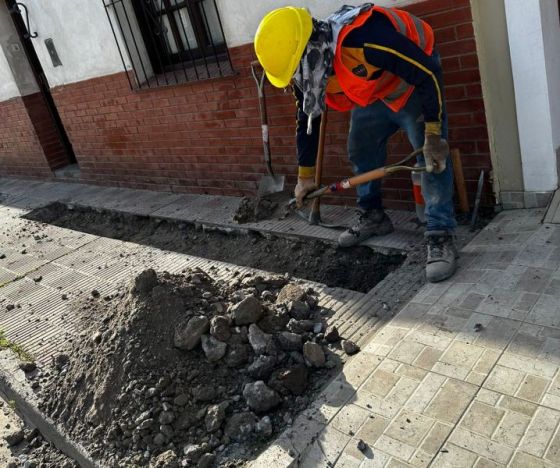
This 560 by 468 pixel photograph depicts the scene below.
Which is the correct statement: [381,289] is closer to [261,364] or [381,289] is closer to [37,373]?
[261,364]

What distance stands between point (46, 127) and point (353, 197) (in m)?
6.20

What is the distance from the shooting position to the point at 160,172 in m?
6.37

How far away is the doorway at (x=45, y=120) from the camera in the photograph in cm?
826

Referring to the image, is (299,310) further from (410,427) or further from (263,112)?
(263,112)

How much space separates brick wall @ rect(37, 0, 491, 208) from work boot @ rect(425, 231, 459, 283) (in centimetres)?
69

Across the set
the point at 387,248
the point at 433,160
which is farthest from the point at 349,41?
the point at 387,248

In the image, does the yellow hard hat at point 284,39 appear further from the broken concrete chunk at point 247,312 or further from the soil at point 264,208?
the soil at point 264,208

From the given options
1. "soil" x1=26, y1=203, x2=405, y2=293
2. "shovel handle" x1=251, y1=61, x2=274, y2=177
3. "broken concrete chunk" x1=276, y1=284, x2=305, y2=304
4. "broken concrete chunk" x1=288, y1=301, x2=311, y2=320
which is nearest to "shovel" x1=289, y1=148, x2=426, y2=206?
"soil" x1=26, y1=203, x2=405, y2=293

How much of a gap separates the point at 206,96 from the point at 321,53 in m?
2.53

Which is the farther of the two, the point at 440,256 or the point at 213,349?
the point at 440,256

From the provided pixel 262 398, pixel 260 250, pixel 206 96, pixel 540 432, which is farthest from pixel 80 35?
pixel 540 432

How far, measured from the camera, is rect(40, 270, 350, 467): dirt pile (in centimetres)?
244

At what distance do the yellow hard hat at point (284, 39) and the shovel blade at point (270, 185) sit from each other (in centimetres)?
197

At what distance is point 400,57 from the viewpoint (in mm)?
2768
